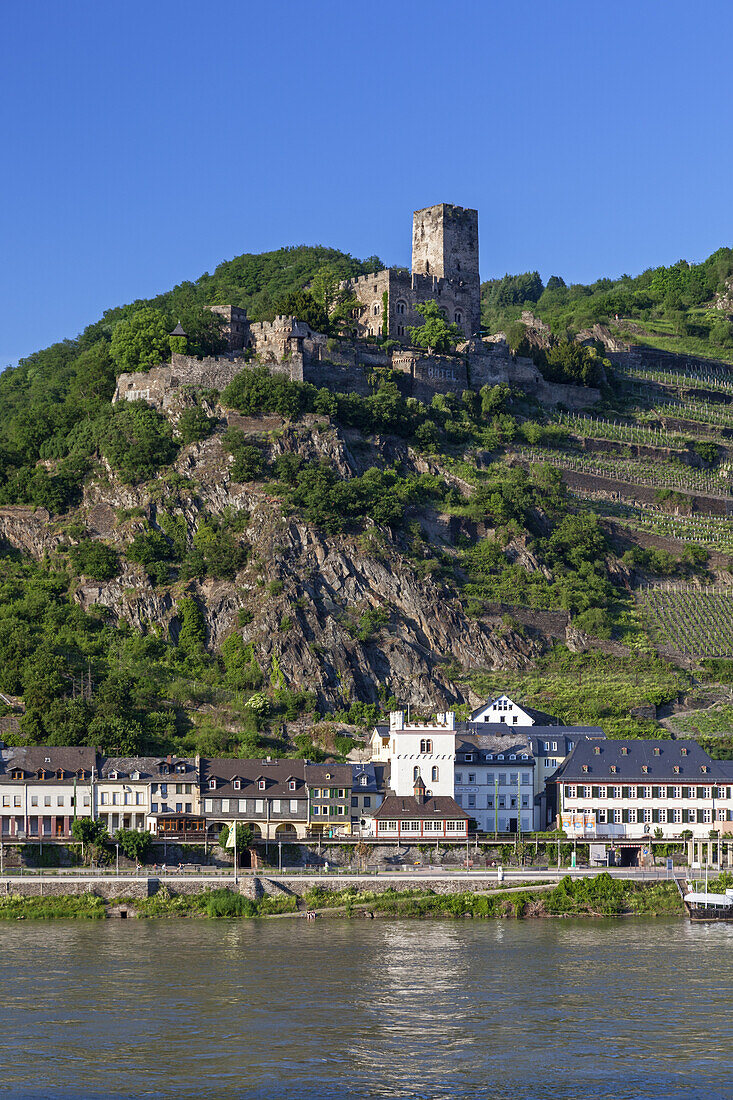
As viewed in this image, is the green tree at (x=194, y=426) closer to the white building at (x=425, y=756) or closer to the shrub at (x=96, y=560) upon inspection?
the shrub at (x=96, y=560)

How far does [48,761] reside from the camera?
7856 cm

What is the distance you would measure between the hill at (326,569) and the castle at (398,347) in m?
2.07

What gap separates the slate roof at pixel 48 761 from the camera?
77500 mm

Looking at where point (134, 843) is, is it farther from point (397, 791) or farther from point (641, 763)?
point (641, 763)

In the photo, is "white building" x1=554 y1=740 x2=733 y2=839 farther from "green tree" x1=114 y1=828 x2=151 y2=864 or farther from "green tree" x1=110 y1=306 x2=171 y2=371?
"green tree" x1=110 y1=306 x2=171 y2=371

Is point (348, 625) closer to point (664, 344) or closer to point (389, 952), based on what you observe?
point (389, 952)

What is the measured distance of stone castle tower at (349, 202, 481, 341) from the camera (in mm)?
124062

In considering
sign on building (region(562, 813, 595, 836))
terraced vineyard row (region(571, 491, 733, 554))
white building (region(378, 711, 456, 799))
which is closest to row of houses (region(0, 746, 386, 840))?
white building (region(378, 711, 456, 799))

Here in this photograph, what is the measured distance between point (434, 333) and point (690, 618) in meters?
31.2

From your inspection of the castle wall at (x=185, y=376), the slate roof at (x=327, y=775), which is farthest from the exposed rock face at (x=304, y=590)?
the slate roof at (x=327, y=775)

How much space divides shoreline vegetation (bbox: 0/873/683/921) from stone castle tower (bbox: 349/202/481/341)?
64.4m

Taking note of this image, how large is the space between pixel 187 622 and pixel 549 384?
1826 inches

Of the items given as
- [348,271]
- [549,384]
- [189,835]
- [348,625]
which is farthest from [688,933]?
[348,271]

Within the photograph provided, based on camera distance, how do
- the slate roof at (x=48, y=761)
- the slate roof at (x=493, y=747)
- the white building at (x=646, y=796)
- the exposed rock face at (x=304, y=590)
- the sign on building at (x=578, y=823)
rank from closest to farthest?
the sign on building at (x=578, y=823) → the slate roof at (x=48, y=761) → the white building at (x=646, y=796) → the slate roof at (x=493, y=747) → the exposed rock face at (x=304, y=590)
